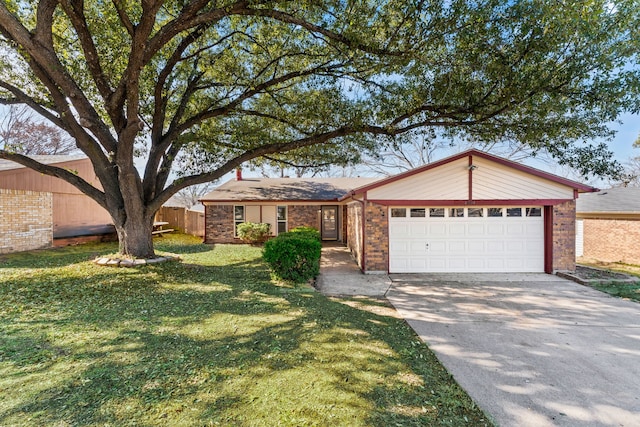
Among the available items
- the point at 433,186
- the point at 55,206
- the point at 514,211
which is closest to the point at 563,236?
the point at 514,211

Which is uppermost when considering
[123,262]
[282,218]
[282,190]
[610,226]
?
[282,190]

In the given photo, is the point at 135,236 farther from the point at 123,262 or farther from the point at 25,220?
the point at 25,220

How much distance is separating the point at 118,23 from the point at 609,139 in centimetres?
1272

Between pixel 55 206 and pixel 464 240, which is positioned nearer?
pixel 464 240

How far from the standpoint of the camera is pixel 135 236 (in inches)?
359

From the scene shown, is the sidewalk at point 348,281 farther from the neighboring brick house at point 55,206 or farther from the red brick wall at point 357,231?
the neighboring brick house at point 55,206

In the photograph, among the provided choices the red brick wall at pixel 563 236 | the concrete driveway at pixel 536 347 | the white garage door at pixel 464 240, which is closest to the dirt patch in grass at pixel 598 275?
the red brick wall at pixel 563 236

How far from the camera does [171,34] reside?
252 inches

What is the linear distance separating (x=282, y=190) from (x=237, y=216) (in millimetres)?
2891

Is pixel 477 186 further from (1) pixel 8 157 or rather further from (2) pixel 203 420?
(1) pixel 8 157

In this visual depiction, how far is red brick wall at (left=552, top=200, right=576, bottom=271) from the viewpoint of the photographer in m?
8.76

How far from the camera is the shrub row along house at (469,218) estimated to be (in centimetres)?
874

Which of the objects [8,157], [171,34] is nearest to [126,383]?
[171,34]

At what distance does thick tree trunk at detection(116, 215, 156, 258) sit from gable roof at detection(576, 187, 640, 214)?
16364 millimetres
